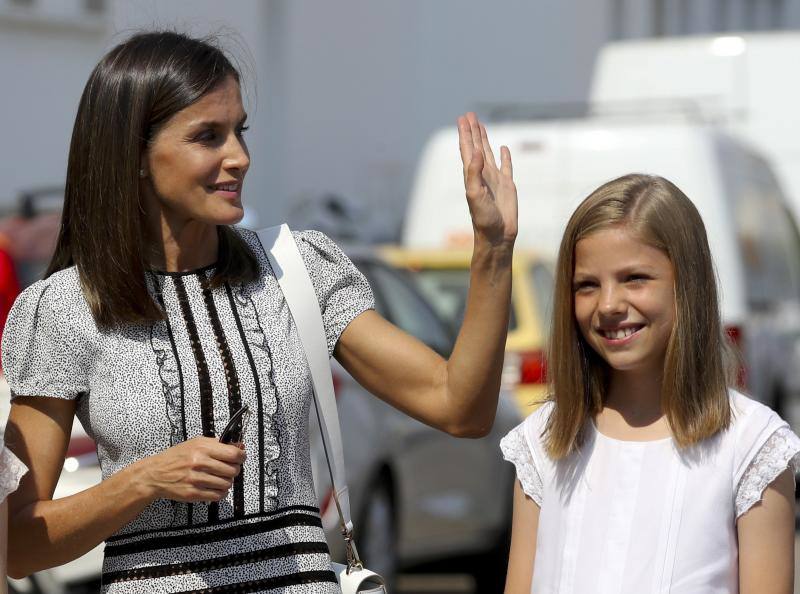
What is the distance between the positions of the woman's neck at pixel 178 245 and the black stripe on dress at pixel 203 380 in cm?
9

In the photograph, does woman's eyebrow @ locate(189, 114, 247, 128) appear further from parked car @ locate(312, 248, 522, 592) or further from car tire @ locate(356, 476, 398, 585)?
car tire @ locate(356, 476, 398, 585)

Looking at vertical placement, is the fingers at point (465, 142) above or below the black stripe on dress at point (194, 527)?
above

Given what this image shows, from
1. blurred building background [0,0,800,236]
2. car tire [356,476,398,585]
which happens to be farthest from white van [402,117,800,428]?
car tire [356,476,398,585]

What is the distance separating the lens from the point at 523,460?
292 centimetres

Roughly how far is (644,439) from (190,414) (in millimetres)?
784

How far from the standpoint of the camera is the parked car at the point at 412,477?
20.4 feet

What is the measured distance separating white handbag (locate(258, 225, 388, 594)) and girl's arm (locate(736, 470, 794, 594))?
1.96ft

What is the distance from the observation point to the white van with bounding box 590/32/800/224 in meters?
13.5

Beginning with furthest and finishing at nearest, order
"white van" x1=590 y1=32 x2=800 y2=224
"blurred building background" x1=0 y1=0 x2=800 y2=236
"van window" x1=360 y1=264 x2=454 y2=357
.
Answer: "white van" x1=590 y1=32 x2=800 y2=224, "blurred building background" x1=0 y1=0 x2=800 y2=236, "van window" x1=360 y1=264 x2=454 y2=357

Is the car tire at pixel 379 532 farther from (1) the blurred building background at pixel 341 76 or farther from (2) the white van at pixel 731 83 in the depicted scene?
(2) the white van at pixel 731 83

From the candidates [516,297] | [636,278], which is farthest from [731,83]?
[636,278]

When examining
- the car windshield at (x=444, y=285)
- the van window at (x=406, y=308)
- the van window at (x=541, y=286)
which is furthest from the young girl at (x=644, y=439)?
the car windshield at (x=444, y=285)

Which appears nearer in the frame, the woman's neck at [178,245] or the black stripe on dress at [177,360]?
the black stripe on dress at [177,360]

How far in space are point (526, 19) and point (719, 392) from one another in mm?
18161
